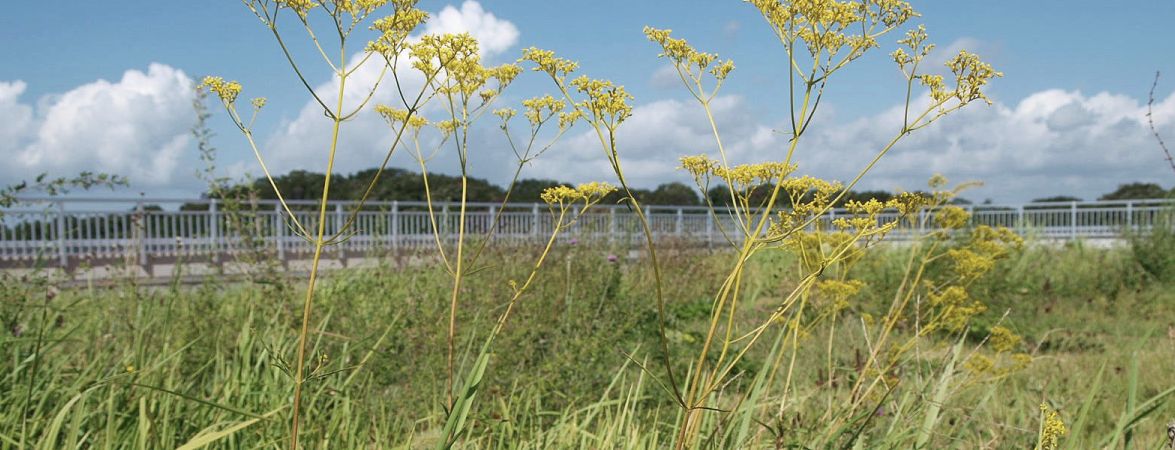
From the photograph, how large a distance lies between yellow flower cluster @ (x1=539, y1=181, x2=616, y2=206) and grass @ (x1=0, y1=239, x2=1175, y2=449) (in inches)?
10.8

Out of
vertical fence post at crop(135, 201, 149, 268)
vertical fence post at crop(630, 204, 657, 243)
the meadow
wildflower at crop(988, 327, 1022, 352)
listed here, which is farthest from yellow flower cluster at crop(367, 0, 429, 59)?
vertical fence post at crop(630, 204, 657, 243)

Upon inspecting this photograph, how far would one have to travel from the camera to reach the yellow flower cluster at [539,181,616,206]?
86.3 inches

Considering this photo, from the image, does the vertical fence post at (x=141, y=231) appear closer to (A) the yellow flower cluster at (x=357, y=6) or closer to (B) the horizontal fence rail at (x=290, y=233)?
(B) the horizontal fence rail at (x=290, y=233)

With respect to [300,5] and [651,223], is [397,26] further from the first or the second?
[651,223]

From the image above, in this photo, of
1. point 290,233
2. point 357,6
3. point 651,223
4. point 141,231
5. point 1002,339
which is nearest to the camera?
point 357,6

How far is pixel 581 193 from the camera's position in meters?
2.22

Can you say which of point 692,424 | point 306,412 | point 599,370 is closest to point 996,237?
point 599,370

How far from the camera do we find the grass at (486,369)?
9.46 ft

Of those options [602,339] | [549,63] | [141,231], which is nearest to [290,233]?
[141,231]

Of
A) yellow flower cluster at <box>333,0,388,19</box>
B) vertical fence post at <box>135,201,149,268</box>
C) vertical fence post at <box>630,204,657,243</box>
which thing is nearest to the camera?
yellow flower cluster at <box>333,0,388,19</box>

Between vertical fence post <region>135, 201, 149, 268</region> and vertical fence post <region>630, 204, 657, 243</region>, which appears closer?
vertical fence post <region>135, 201, 149, 268</region>

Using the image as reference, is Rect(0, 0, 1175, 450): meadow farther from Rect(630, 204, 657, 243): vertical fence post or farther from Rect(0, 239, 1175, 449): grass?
Rect(630, 204, 657, 243): vertical fence post

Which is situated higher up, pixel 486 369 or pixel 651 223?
pixel 651 223

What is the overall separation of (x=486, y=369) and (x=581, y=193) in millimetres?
2094
